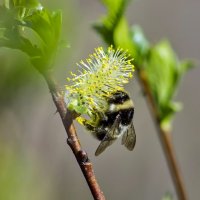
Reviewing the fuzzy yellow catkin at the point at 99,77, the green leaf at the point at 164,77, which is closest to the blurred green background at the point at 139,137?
the green leaf at the point at 164,77

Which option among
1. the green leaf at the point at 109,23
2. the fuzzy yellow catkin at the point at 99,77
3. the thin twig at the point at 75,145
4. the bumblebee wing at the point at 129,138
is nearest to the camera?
the thin twig at the point at 75,145

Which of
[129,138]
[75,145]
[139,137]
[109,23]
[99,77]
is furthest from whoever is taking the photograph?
[139,137]

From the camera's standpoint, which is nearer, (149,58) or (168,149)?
(168,149)

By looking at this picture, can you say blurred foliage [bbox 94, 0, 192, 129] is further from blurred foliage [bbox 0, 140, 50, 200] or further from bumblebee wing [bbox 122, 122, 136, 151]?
blurred foliage [bbox 0, 140, 50, 200]

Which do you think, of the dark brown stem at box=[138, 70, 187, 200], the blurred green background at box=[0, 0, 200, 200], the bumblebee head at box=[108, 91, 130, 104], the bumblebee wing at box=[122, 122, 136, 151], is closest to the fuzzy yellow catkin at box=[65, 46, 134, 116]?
the bumblebee head at box=[108, 91, 130, 104]

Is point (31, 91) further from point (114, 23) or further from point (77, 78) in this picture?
point (77, 78)

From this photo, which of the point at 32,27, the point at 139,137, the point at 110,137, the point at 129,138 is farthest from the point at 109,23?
the point at 139,137

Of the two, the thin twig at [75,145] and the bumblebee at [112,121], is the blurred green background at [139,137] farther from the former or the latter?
the thin twig at [75,145]

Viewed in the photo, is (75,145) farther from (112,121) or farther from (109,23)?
(109,23)
